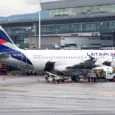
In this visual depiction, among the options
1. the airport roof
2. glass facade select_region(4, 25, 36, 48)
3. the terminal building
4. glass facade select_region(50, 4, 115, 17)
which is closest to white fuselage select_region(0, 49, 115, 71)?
the terminal building

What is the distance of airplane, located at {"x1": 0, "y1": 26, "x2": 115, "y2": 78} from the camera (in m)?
64.6

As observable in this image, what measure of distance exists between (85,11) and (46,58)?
46319mm

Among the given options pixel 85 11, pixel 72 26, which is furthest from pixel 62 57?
pixel 85 11

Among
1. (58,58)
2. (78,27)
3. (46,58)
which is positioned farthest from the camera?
(78,27)

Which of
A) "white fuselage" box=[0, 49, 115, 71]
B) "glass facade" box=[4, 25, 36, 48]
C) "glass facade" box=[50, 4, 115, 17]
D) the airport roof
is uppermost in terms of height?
the airport roof

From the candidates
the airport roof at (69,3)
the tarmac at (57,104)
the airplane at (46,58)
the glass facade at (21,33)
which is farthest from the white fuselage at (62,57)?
the glass facade at (21,33)

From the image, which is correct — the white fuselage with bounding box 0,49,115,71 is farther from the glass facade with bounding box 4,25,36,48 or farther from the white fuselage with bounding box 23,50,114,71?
the glass facade with bounding box 4,25,36,48

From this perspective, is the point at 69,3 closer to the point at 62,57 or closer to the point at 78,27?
the point at 78,27

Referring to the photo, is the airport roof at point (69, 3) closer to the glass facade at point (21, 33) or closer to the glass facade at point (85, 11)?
the glass facade at point (85, 11)

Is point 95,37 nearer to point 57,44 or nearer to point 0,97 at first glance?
point 57,44

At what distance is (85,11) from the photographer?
363 feet

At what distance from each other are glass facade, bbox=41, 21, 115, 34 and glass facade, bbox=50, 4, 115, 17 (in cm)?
302

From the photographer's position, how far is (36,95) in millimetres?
37562

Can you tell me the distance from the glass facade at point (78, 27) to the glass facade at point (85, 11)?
3.02m
